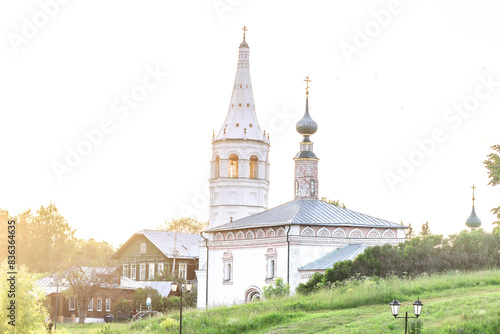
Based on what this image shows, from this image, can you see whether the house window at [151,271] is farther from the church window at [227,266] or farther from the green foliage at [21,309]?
the green foliage at [21,309]

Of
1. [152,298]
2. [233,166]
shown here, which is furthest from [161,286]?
[233,166]

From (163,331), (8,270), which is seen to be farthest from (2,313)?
(163,331)

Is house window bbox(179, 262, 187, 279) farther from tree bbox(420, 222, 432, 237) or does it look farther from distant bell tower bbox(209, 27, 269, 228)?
tree bbox(420, 222, 432, 237)

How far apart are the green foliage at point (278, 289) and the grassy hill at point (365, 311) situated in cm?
472

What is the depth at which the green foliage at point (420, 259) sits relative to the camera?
32031 millimetres

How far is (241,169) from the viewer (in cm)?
5322

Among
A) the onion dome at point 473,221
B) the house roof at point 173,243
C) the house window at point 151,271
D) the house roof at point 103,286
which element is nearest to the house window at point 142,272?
the house window at point 151,271

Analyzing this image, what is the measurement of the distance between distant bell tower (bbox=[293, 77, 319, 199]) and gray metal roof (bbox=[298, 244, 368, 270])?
590 cm

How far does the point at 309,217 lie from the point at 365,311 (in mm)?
13989

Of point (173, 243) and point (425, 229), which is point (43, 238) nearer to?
point (173, 243)

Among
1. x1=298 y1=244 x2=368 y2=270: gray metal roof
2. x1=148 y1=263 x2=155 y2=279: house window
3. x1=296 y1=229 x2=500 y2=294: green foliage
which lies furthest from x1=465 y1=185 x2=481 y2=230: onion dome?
x1=148 y1=263 x2=155 y2=279: house window

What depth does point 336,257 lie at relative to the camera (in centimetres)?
3616

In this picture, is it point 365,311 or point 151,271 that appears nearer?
point 365,311

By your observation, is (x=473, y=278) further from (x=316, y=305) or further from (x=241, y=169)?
(x=241, y=169)
